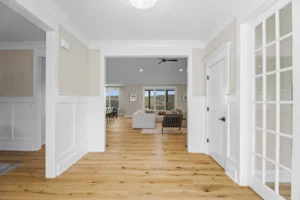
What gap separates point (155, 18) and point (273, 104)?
2133 millimetres

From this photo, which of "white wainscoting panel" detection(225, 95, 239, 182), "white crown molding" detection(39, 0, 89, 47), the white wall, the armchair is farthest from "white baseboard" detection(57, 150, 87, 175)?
the armchair

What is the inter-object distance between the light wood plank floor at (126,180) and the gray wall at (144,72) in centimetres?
900

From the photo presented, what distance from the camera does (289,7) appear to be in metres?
1.75

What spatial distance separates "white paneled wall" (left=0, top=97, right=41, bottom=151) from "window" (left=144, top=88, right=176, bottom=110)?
10.2m

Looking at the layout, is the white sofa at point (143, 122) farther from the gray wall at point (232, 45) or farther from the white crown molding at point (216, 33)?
the gray wall at point (232, 45)

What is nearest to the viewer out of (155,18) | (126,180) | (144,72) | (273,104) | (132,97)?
(273,104)

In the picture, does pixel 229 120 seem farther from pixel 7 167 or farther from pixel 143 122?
pixel 143 122

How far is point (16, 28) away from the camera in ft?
11.4

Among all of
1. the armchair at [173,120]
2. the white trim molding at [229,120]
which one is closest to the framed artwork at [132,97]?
the armchair at [173,120]

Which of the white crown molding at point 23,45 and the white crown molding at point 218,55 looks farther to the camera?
the white crown molding at point 23,45

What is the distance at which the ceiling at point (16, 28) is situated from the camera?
9.50 feet

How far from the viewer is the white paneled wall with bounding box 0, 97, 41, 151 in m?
4.28

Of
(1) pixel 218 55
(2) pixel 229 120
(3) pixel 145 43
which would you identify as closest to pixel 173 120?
(3) pixel 145 43

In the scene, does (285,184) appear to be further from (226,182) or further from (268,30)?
(268,30)
